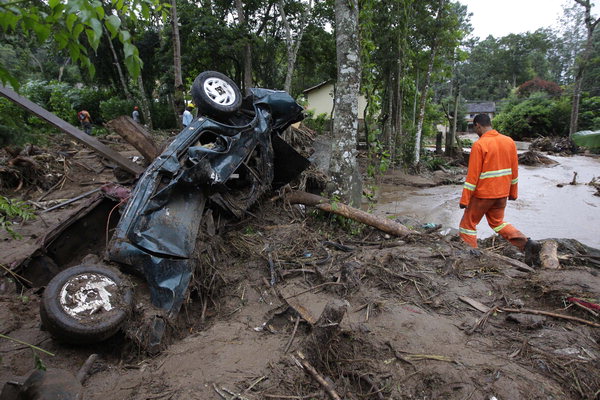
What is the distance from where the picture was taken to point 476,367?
2258mm

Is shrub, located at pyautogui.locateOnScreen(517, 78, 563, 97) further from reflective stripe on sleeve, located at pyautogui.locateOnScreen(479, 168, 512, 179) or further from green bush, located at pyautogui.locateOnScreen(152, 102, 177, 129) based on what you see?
reflective stripe on sleeve, located at pyautogui.locateOnScreen(479, 168, 512, 179)

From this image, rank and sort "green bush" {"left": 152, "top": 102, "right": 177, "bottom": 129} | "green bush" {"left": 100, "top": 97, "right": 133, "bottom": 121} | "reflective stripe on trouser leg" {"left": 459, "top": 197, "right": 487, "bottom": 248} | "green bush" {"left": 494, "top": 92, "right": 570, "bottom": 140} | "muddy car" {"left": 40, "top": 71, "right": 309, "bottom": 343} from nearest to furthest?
1. "muddy car" {"left": 40, "top": 71, "right": 309, "bottom": 343}
2. "reflective stripe on trouser leg" {"left": 459, "top": 197, "right": 487, "bottom": 248}
3. "green bush" {"left": 100, "top": 97, "right": 133, "bottom": 121}
4. "green bush" {"left": 152, "top": 102, "right": 177, "bottom": 129}
5. "green bush" {"left": 494, "top": 92, "right": 570, "bottom": 140}

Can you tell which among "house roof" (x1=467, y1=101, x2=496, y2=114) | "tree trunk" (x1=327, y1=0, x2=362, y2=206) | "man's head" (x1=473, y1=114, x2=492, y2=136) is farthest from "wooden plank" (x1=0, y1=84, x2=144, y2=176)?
"house roof" (x1=467, y1=101, x2=496, y2=114)

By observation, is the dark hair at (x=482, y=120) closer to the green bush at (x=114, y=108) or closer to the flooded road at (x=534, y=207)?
the flooded road at (x=534, y=207)

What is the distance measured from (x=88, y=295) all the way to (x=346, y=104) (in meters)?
4.38

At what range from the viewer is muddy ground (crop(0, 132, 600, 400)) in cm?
223

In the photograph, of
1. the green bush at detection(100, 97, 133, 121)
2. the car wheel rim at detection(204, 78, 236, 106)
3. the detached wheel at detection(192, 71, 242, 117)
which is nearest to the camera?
the detached wheel at detection(192, 71, 242, 117)

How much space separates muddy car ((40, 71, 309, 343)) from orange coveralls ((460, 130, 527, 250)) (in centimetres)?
249

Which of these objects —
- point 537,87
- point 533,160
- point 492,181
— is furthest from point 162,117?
point 537,87

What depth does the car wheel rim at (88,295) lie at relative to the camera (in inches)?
101

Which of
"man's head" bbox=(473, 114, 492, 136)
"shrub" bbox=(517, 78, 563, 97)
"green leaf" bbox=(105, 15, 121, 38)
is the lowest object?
"man's head" bbox=(473, 114, 492, 136)

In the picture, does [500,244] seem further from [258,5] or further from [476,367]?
[258,5]

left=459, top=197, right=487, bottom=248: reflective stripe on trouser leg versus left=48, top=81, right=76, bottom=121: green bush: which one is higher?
left=48, top=81, right=76, bottom=121: green bush

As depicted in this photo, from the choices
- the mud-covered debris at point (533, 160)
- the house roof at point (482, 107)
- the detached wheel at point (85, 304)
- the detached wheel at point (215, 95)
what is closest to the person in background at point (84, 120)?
the detached wheel at point (215, 95)
